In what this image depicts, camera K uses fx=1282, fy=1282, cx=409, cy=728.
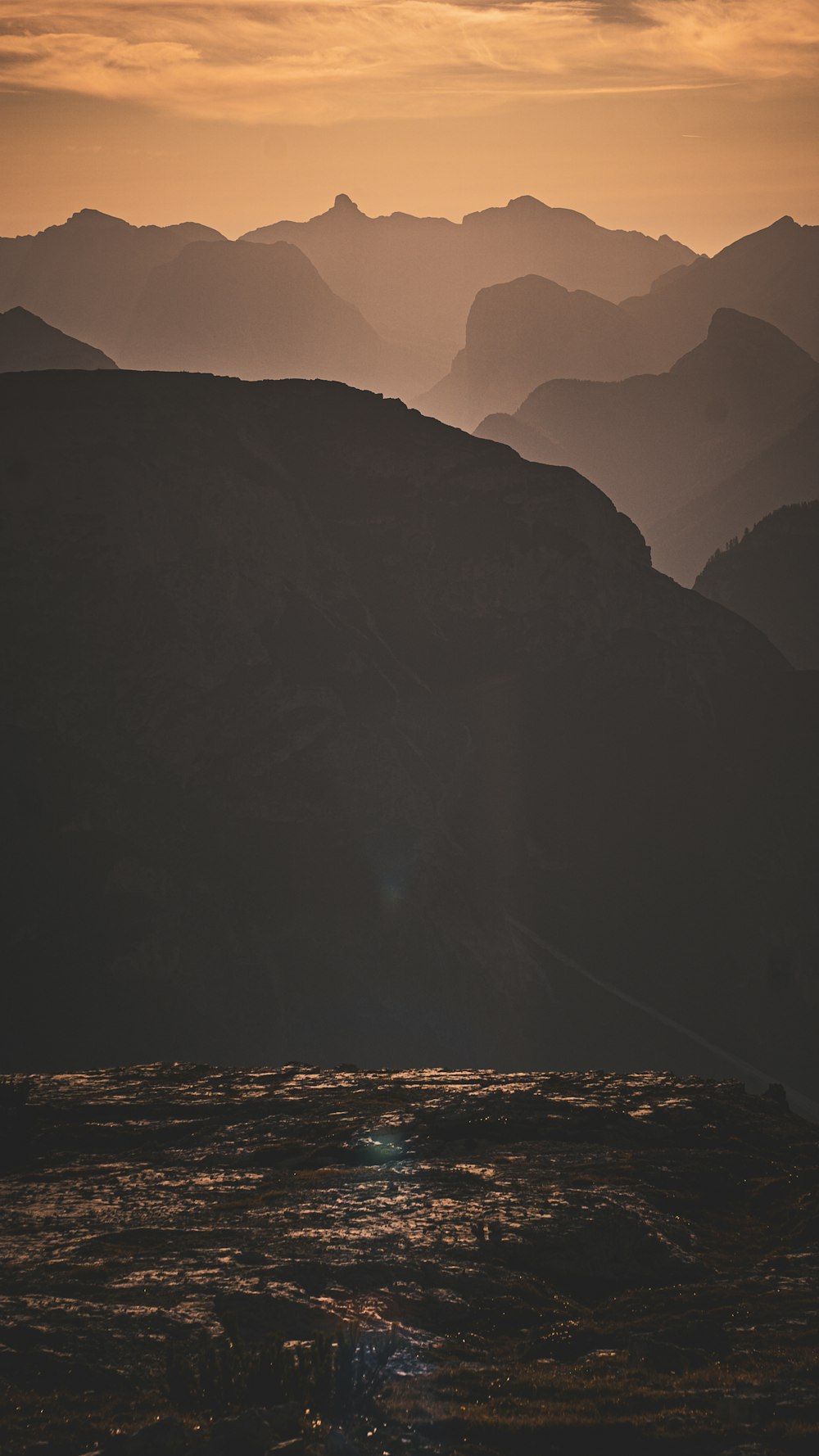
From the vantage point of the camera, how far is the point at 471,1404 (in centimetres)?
1529

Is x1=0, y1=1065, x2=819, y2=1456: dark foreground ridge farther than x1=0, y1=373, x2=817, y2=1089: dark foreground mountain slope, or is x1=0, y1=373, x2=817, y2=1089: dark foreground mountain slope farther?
x1=0, y1=373, x2=817, y2=1089: dark foreground mountain slope

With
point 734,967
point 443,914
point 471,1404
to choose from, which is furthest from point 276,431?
point 471,1404

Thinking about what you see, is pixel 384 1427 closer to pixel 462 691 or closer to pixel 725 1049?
pixel 725 1049

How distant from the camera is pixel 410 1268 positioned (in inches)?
779

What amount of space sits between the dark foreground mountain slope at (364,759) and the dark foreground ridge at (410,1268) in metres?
65.0

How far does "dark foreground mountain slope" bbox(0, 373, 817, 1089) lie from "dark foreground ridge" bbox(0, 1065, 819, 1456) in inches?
2559

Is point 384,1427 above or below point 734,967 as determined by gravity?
above

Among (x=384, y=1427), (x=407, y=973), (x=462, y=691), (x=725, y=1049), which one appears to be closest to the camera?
(x=384, y=1427)

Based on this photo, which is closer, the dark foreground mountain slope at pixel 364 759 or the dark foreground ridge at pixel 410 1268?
the dark foreground ridge at pixel 410 1268

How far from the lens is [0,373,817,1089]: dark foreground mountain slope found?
97.6m

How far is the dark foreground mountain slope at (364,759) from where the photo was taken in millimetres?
97625

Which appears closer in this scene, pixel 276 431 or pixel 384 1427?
pixel 384 1427

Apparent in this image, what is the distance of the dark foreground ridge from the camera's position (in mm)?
14797

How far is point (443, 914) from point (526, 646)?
122ft
